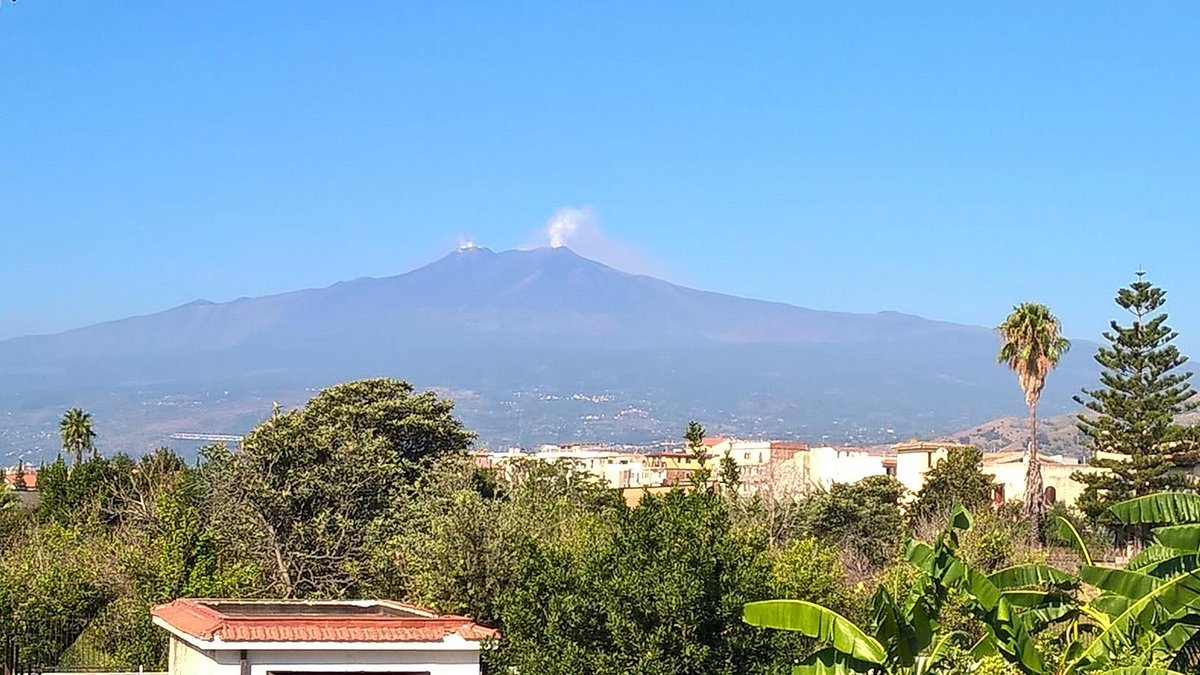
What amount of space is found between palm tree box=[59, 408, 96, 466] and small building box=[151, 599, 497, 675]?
61520mm

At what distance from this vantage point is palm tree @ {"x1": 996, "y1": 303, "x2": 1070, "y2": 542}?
174ft

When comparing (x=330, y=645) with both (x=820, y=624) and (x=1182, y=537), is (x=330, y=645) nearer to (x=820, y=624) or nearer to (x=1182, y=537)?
(x=820, y=624)

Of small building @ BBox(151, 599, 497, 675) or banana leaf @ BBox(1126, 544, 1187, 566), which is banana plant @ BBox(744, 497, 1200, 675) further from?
small building @ BBox(151, 599, 497, 675)

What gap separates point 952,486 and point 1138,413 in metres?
7.94

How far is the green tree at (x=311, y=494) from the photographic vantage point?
35969 mm

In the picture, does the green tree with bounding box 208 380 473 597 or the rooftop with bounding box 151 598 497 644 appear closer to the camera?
the rooftop with bounding box 151 598 497 644

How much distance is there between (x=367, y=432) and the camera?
4556cm

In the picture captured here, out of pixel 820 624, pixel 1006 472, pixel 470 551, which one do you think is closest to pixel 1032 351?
pixel 1006 472

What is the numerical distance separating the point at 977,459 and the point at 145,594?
131ft

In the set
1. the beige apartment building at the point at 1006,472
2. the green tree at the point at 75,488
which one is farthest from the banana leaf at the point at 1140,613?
the beige apartment building at the point at 1006,472

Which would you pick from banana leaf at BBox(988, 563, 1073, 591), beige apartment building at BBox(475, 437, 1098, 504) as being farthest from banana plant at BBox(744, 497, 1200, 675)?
beige apartment building at BBox(475, 437, 1098, 504)

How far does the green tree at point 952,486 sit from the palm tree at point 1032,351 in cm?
196

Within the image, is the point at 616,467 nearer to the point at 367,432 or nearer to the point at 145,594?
the point at 367,432

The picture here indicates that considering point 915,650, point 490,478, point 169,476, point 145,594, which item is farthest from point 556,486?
point 915,650
